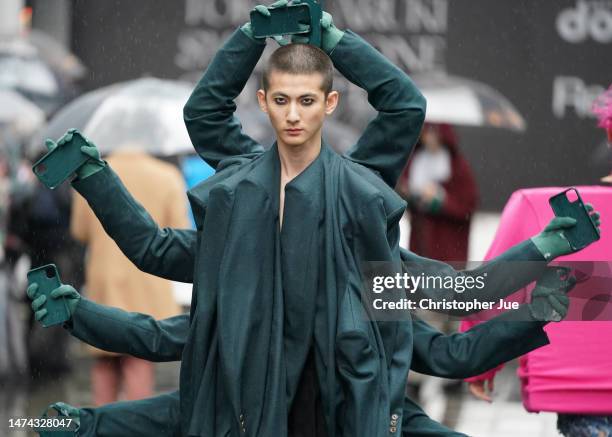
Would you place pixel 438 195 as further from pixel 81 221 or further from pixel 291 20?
pixel 291 20

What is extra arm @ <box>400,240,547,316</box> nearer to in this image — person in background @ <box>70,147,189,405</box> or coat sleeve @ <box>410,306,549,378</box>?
coat sleeve @ <box>410,306,549,378</box>

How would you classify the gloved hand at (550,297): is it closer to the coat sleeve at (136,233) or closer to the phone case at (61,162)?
the coat sleeve at (136,233)

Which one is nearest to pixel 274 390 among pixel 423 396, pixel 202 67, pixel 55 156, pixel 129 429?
pixel 129 429

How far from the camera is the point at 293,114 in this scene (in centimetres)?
598

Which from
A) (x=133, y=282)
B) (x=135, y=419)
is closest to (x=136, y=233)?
(x=135, y=419)

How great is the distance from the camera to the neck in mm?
6086

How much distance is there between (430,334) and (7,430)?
14.6 ft

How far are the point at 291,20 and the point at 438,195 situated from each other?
6.19m

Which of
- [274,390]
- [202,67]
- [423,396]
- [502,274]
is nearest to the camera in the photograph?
[274,390]

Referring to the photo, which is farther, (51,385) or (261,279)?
(51,385)

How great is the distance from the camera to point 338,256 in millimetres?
5980

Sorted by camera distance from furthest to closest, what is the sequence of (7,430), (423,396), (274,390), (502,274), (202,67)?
(202,67) → (423,396) → (7,430) → (502,274) → (274,390)

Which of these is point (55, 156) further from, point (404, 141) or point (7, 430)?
point (7, 430)

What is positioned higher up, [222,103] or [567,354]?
[222,103]
